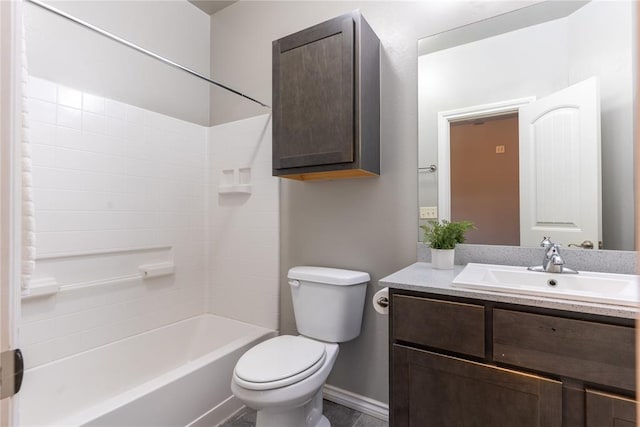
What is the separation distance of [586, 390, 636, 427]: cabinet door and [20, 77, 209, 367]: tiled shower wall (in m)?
2.21

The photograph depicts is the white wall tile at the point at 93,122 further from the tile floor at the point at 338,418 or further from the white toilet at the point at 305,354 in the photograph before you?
the tile floor at the point at 338,418

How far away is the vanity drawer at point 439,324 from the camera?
1.01 metres

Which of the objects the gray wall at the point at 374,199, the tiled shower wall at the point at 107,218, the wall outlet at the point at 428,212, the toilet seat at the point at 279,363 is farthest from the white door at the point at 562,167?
the tiled shower wall at the point at 107,218

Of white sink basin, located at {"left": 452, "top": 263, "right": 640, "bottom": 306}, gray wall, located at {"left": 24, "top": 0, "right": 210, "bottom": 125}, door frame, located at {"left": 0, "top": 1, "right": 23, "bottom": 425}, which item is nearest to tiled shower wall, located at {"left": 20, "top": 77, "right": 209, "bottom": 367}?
gray wall, located at {"left": 24, "top": 0, "right": 210, "bottom": 125}

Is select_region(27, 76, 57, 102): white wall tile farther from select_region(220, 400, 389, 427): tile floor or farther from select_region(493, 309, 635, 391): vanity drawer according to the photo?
select_region(493, 309, 635, 391): vanity drawer

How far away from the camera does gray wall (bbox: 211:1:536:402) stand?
1619 millimetres

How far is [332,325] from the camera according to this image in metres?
1.63

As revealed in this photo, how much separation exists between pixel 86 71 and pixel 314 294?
1.83 m

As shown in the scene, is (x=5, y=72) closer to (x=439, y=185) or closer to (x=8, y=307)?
(x=8, y=307)

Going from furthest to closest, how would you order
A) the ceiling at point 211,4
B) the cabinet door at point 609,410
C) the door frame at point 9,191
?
the ceiling at point 211,4 < the cabinet door at point 609,410 < the door frame at point 9,191

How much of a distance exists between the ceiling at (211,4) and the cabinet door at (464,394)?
263 cm

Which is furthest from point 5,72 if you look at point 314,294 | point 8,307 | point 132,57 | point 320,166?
point 132,57

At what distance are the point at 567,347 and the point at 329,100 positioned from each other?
4.30 feet

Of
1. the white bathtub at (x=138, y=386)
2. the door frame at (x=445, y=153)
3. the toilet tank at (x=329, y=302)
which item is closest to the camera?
the white bathtub at (x=138, y=386)
